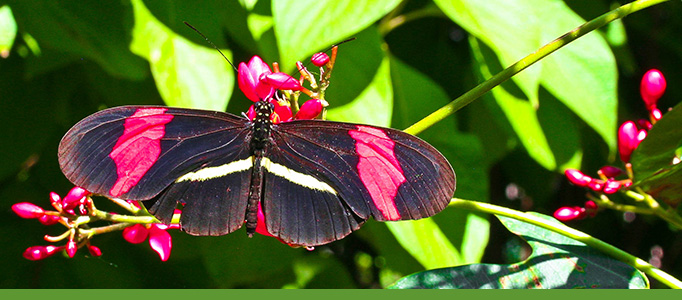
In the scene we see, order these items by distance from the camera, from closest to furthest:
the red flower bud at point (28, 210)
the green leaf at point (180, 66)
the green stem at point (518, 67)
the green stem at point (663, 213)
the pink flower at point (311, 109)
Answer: the green stem at point (518, 67), the pink flower at point (311, 109), the red flower bud at point (28, 210), the green stem at point (663, 213), the green leaf at point (180, 66)

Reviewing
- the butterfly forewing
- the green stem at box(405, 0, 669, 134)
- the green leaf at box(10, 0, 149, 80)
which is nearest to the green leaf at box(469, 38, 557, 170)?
the green stem at box(405, 0, 669, 134)

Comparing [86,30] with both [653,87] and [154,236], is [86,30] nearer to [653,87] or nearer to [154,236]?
[154,236]

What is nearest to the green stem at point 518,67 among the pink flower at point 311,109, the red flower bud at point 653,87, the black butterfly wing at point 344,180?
the black butterfly wing at point 344,180

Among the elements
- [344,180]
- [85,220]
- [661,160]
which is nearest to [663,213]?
[661,160]

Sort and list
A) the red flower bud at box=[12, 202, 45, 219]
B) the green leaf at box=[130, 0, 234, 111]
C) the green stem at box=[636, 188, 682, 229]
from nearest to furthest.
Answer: the red flower bud at box=[12, 202, 45, 219] < the green stem at box=[636, 188, 682, 229] < the green leaf at box=[130, 0, 234, 111]

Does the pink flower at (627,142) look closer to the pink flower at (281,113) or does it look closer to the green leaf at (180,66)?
the pink flower at (281,113)


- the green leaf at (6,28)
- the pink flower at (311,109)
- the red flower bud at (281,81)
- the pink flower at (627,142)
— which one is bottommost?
the pink flower at (627,142)

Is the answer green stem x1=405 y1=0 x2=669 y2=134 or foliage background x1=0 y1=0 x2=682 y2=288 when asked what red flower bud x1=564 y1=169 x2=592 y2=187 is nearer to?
foliage background x1=0 y1=0 x2=682 y2=288
